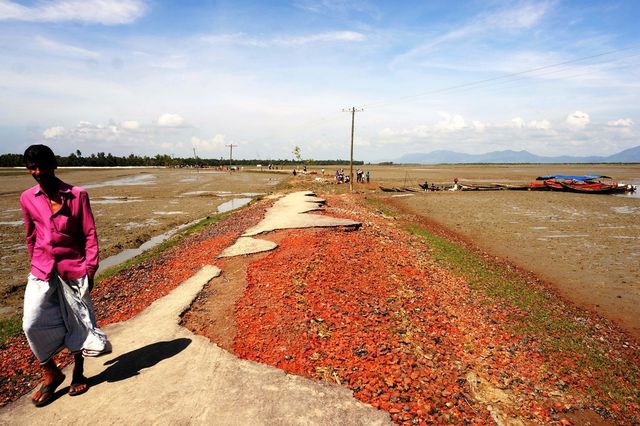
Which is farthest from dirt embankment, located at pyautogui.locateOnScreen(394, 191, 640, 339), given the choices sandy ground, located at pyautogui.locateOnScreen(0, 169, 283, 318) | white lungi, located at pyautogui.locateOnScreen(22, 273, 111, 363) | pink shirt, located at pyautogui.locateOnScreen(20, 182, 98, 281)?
sandy ground, located at pyautogui.locateOnScreen(0, 169, 283, 318)

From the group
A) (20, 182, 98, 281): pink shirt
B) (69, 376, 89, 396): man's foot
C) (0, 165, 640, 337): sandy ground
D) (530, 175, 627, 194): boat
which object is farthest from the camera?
(530, 175, 627, 194): boat

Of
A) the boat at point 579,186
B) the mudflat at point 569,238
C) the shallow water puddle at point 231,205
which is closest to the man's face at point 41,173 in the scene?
the mudflat at point 569,238

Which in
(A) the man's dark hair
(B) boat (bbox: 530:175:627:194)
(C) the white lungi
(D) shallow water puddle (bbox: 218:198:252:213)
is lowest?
(D) shallow water puddle (bbox: 218:198:252:213)

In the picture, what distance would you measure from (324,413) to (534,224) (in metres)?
20.6

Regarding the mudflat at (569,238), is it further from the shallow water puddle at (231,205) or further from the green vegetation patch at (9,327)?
the shallow water puddle at (231,205)

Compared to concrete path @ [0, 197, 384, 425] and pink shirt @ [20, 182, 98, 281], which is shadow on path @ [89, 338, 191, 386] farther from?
pink shirt @ [20, 182, 98, 281]

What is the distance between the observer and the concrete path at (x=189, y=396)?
396cm

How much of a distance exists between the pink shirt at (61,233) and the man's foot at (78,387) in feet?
4.18

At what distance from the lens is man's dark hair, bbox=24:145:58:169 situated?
386 cm

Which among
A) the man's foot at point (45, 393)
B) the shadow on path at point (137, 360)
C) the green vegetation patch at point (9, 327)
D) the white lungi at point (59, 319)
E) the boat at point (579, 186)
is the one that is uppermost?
the boat at point (579, 186)

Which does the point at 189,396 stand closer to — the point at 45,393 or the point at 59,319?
the point at 45,393

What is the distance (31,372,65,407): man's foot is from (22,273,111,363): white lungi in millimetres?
340

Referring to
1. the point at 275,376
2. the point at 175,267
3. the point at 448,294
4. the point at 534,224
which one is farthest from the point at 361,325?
the point at 534,224

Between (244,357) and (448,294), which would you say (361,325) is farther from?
(448,294)
